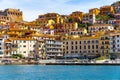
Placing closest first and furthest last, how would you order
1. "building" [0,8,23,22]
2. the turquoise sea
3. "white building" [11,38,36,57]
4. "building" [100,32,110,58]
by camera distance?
the turquoise sea, "building" [100,32,110,58], "white building" [11,38,36,57], "building" [0,8,23,22]

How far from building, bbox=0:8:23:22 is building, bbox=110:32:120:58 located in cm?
5176

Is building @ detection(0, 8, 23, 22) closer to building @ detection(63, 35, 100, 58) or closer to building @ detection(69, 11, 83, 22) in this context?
building @ detection(69, 11, 83, 22)

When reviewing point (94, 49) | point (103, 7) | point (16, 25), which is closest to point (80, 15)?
point (103, 7)

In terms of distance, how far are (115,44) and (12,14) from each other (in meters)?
55.6

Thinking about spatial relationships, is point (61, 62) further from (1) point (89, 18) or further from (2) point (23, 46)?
(1) point (89, 18)

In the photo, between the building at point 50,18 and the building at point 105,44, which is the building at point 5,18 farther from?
the building at point 105,44

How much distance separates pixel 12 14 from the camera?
467 ft

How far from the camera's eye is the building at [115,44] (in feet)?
311

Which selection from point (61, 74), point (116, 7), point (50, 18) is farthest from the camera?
point (116, 7)

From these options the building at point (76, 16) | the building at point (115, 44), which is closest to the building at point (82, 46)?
the building at point (115, 44)

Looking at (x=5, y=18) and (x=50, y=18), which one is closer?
(x=5, y=18)

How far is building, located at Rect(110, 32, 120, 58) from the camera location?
94.9m

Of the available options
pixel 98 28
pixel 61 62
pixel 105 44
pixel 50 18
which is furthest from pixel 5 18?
pixel 61 62

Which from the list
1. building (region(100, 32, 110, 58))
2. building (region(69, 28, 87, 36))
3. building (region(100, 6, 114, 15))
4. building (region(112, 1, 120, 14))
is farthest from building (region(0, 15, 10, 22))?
building (region(100, 32, 110, 58))
